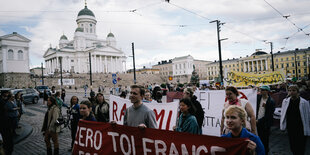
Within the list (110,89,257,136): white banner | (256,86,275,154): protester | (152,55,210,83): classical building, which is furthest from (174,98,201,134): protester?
(152,55,210,83): classical building

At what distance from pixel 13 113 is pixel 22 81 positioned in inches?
1930

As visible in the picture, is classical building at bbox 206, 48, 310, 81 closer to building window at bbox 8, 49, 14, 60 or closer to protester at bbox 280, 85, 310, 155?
building window at bbox 8, 49, 14, 60

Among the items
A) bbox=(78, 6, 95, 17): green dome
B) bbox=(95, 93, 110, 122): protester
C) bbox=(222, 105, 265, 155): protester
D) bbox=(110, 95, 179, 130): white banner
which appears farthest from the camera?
bbox=(78, 6, 95, 17): green dome

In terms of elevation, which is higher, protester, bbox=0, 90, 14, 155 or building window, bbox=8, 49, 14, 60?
building window, bbox=8, 49, 14, 60

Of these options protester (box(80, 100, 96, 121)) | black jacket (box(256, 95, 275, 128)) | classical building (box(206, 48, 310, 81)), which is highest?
classical building (box(206, 48, 310, 81))

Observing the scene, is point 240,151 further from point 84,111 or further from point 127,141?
point 84,111

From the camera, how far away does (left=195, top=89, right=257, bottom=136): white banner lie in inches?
224

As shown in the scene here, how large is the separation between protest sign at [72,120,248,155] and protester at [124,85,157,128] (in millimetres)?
158

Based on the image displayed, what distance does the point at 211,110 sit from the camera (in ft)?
20.1

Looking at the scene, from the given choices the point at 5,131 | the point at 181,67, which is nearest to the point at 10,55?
the point at 5,131

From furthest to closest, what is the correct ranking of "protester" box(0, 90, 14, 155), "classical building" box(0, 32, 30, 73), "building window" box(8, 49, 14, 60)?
"building window" box(8, 49, 14, 60), "classical building" box(0, 32, 30, 73), "protester" box(0, 90, 14, 155)

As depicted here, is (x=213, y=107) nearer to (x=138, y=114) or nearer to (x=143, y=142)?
(x=138, y=114)

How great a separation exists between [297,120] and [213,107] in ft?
7.04

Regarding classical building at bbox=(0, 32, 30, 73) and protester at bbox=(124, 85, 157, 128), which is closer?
protester at bbox=(124, 85, 157, 128)
